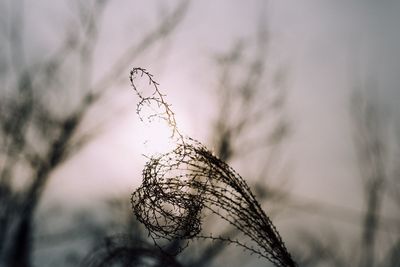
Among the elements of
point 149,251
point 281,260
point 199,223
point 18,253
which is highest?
point 18,253

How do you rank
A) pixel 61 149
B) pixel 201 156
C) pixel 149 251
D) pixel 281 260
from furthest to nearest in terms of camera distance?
pixel 61 149 → pixel 149 251 → pixel 201 156 → pixel 281 260

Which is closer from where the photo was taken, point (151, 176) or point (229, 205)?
point (229, 205)

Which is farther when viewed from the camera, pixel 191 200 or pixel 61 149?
pixel 61 149

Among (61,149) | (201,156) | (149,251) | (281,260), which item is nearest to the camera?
(281,260)

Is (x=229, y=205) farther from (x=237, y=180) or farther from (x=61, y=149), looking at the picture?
(x=61, y=149)

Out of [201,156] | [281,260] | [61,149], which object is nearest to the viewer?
[281,260]

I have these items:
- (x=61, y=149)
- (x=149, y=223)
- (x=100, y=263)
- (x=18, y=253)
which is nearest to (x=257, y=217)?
(x=149, y=223)

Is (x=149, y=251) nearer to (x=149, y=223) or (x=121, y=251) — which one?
(x=121, y=251)

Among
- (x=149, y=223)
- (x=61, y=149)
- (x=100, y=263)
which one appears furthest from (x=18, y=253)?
(x=149, y=223)

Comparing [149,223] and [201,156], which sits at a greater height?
[201,156]
